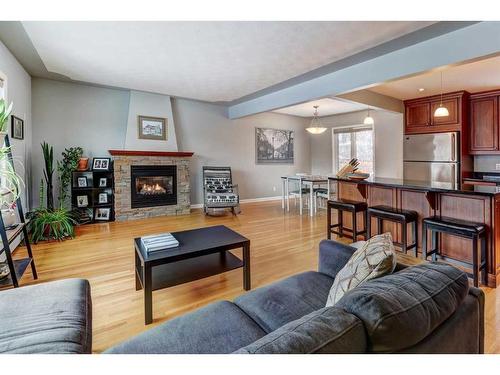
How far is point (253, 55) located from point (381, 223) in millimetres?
2672

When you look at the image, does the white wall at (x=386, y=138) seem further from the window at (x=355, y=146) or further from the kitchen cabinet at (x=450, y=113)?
the kitchen cabinet at (x=450, y=113)

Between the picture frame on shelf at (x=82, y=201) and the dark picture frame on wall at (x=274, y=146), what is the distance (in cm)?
412

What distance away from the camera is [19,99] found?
12.3 ft

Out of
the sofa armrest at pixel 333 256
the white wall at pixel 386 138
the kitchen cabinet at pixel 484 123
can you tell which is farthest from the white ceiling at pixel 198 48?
the kitchen cabinet at pixel 484 123

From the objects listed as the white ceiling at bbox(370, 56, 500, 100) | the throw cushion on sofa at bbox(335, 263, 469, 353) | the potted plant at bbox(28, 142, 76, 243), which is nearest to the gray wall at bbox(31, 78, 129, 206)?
the potted plant at bbox(28, 142, 76, 243)

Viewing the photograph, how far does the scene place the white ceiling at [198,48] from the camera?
2645 millimetres

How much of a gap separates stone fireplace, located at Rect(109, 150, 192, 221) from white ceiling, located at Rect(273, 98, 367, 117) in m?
Result: 2.88

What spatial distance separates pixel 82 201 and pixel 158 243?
3613 millimetres

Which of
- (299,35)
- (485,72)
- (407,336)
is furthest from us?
(485,72)

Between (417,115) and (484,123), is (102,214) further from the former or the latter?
(484,123)

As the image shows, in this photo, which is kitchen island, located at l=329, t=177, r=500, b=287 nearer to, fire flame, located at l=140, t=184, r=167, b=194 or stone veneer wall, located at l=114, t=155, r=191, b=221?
stone veneer wall, located at l=114, t=155, r=191, b=221
